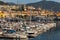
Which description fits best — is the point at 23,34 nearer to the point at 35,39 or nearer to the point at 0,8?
the point at 35,39

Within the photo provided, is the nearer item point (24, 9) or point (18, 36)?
point (18, 36)

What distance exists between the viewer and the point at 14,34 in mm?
29094

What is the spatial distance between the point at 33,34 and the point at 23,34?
9.48 ft

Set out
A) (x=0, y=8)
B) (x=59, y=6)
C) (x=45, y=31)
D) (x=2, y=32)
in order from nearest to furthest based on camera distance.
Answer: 1. (x=2, y=32)
2. (x=45, y=31)
3. (x=0, y=8)
4. (x=59, y=6)

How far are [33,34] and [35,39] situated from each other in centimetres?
152

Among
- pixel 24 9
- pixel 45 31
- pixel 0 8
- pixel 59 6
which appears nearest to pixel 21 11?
pixel 24 9

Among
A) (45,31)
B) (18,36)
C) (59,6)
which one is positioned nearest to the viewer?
(18,36)

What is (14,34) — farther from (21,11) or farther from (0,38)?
(21,11)

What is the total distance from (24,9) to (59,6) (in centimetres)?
6577

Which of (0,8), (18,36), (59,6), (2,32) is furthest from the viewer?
(59,6)

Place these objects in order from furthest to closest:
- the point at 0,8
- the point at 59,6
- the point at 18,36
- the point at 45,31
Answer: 1. the point at 59,6
2. the point at 0,8
3. the point at 45,31
4. the point at 18,36

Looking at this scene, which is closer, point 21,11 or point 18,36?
point 18,36

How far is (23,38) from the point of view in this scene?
28.8 m

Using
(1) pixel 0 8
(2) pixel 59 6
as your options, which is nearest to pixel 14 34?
(1) pixel 0 8
